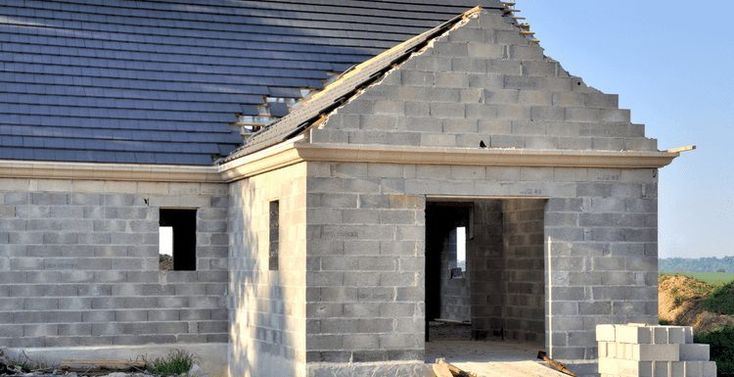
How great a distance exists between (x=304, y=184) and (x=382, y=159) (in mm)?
1102

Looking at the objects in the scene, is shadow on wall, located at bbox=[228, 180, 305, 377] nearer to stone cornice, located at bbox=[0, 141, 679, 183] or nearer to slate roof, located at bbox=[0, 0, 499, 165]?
stone cornice, located at bbox=[0, 141, 679, 183]

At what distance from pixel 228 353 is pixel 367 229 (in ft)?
17.3

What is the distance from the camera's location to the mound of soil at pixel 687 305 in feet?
107

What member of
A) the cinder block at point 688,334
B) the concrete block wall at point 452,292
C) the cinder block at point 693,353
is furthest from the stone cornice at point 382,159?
the concrete block wall at point 452,292

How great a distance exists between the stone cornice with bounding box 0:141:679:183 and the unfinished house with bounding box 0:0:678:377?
0.04 metres

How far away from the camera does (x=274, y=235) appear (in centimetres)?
1931

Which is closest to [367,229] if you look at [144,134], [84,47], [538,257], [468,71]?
[468,71]

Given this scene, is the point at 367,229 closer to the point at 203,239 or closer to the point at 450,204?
the point at 203,239

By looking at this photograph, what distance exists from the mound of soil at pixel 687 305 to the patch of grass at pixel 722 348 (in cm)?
811

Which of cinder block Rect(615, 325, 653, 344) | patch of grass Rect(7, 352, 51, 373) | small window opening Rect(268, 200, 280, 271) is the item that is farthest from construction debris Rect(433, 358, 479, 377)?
patch of grass Rect(7, 352, 51, 373)

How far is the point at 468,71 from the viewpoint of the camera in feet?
58.6

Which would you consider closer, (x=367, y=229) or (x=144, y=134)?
(x=367, y=229)

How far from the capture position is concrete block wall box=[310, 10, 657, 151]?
17.4m

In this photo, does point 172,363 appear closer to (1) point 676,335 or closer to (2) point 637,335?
(2) point 637,335
